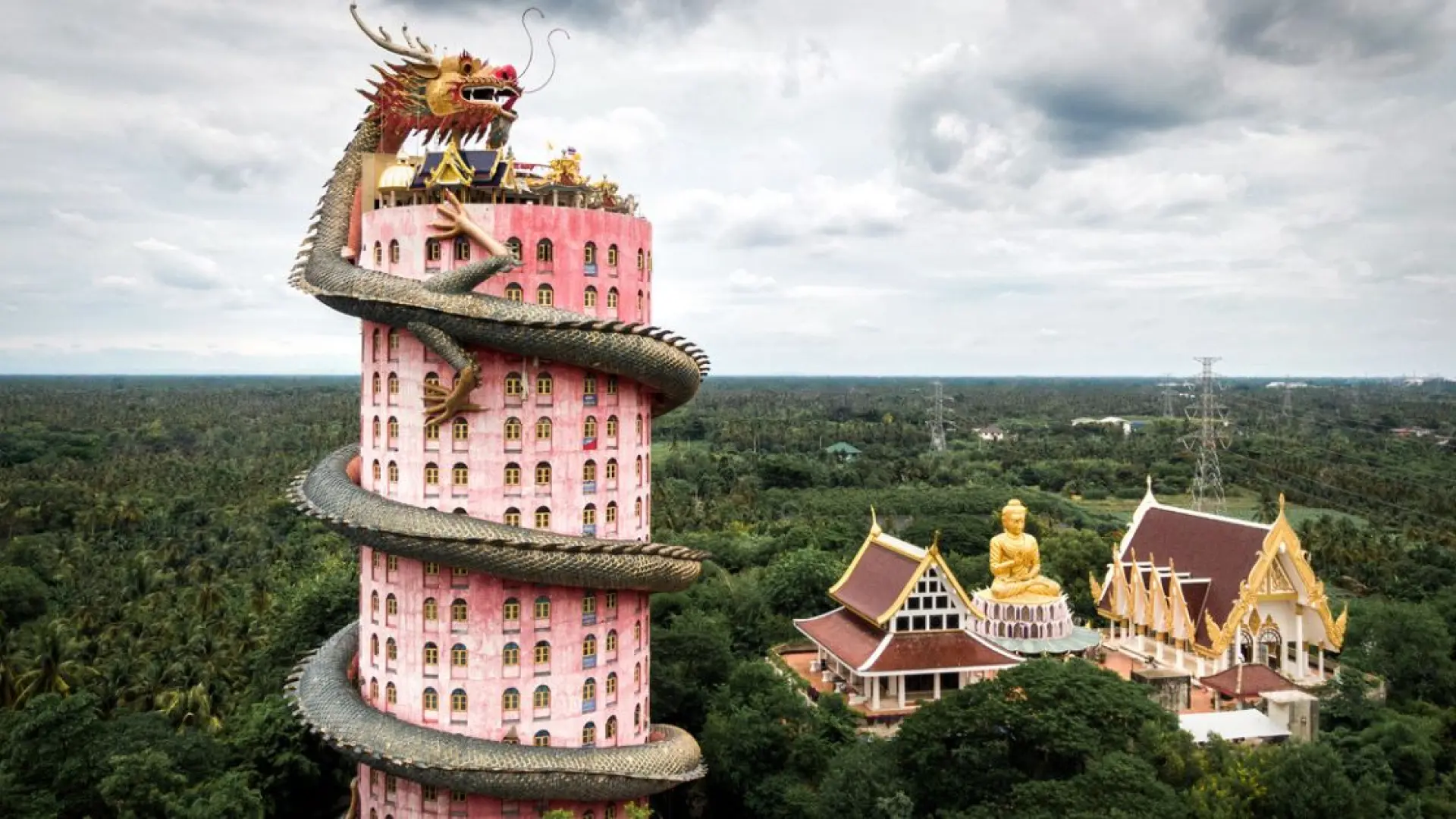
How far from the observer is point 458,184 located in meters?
26.7

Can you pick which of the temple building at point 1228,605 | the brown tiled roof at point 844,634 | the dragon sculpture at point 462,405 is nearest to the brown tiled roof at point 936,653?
the brown tiled roof at point 844,634

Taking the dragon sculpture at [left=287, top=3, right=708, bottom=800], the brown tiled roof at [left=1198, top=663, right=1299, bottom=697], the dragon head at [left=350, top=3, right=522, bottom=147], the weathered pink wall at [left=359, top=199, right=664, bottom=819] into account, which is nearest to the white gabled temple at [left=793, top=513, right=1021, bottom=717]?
the brown tiled roof at [left=1198, top=663, right=1299, bottom=697]

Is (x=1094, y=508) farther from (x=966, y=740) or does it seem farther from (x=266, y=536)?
(x=966, y=740)

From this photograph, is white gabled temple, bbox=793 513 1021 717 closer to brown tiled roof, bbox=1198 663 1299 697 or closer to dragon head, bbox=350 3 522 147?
brown tiled roof, bbox=1198 663 1299 697

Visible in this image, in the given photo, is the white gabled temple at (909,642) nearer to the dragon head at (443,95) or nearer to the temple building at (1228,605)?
the temple building at (1228,605)

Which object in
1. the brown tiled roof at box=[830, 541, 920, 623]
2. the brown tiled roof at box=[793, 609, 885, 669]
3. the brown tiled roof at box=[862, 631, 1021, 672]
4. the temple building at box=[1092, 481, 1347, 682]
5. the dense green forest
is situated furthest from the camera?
the temple building at box=[1092, 481, 1347, 682]

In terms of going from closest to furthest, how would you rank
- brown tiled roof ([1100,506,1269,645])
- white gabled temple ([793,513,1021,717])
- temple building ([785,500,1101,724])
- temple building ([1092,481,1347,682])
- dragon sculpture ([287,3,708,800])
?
dragon sculpture ([287,3,708,800]) → white gabled temple ([793,513,1021,717]) → temple building ([785,500,1101,724]) → temple building ([1092,481,1347,682]) → brown tiled roof ([1100,506,1269,645])

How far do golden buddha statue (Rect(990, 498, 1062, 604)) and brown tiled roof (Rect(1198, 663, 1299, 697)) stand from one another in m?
6.71

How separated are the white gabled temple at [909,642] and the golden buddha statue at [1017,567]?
203 centimetres

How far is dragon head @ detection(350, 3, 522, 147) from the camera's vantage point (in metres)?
28.1

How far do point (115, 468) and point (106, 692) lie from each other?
7053cm

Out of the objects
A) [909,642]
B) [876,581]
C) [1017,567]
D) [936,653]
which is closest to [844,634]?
[876,581]

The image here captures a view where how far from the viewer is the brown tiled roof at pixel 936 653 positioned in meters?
40.8

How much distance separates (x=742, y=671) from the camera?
36.5 meters
